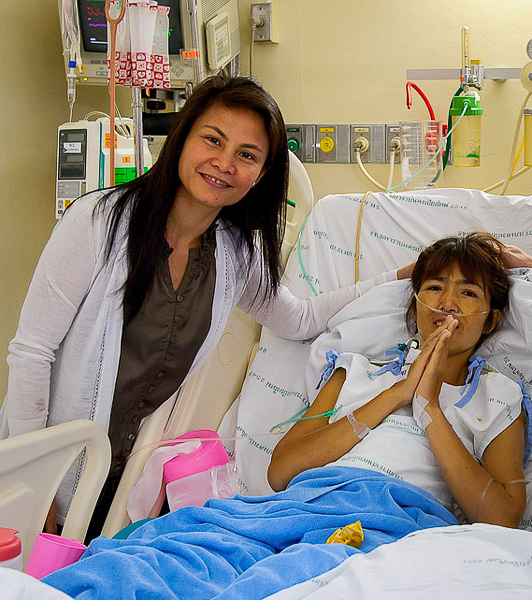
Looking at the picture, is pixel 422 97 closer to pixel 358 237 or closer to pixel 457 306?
pixel 358 237

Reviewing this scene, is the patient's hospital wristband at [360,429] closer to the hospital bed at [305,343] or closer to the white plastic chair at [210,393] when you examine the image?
the hospital bed at [305,343]

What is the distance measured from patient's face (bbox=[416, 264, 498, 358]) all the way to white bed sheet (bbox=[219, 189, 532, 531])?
11cm

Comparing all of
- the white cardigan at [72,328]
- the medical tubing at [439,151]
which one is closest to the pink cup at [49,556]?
the white cardigan at [72,328]

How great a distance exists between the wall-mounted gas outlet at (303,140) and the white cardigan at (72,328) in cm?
154

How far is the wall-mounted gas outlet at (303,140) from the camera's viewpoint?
10.5 ft

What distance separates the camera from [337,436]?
170cm

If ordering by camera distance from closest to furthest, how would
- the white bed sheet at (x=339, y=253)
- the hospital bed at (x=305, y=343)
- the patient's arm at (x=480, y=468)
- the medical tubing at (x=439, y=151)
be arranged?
1. the patient's arm at (x=480, y=468)
2. the hospital bed at (x=305, y=343)
3. the white bed sheet at (x=339, y=253)
4. the medical tubing at (x=439, y=151)

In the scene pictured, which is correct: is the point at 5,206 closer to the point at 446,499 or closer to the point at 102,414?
the point at 102,414

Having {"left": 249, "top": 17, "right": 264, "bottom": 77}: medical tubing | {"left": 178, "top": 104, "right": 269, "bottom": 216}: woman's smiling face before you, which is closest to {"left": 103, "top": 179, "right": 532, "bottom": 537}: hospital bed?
{"left": 178, "top": 104, "right": 269, "bottom": 216}: woman's smiling face

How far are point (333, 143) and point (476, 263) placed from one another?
1526 millimetres

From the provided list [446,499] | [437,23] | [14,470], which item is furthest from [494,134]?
Answer: [14,470]

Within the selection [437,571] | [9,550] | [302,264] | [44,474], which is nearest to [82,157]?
[302,264]

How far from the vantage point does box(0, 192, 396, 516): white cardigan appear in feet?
5.18

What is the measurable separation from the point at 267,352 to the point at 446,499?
709mm
